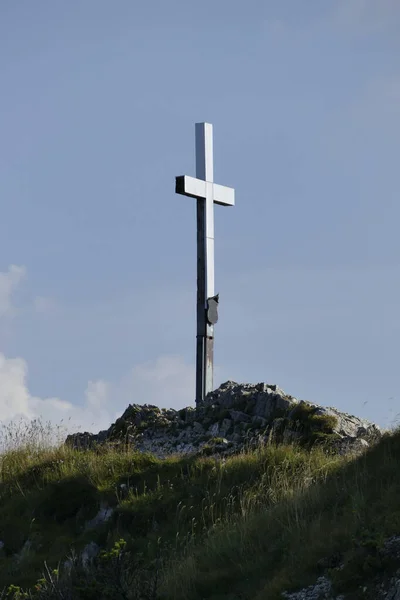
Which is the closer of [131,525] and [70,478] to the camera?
[131,525]

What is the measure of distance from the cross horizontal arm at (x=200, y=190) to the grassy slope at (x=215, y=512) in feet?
17.1

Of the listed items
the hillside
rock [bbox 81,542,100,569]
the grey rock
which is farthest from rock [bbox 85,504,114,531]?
the grey rock

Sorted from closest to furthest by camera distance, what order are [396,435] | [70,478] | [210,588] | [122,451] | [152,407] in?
[210,588]
[396,435]
[70,478]
[122,451]
[152,407]

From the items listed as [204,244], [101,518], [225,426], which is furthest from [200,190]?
[101,518]

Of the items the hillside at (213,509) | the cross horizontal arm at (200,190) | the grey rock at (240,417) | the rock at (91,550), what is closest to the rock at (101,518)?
the hillside at (213,509)

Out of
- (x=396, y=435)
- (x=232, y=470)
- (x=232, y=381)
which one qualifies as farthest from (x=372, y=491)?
(x=232, y=381)

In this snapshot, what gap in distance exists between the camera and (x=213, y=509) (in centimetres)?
1206

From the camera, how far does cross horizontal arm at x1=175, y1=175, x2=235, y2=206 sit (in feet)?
57.0

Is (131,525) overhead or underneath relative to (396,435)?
underneath

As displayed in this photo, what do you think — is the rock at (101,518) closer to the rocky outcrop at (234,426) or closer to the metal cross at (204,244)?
the rocky outcrop at (234,426)

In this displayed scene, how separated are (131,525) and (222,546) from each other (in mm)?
2299

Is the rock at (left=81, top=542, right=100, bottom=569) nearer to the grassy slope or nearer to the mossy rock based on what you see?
the grassy slope

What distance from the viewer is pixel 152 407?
1664 centimetres

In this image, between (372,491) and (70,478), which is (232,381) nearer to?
(70,478)
